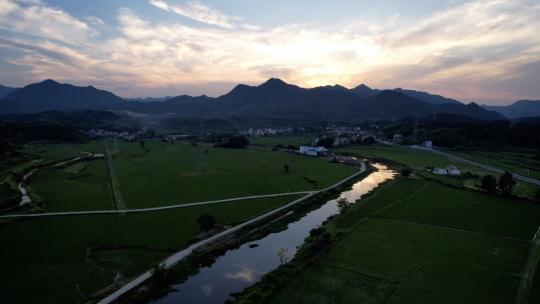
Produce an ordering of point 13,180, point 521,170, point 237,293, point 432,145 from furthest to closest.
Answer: point 432,145 < point 521,170 < point 13,180 < point 237,293

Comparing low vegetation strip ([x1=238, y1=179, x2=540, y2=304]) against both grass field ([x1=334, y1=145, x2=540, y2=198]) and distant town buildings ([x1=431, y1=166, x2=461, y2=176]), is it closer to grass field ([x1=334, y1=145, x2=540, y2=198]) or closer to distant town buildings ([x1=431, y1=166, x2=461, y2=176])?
grass field ([x1=334, y1=145, x2=540, y2=198])

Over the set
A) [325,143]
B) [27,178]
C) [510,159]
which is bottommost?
[27,178]

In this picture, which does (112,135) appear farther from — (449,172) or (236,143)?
(449,172)

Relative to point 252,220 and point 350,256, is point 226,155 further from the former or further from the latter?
point 350,256

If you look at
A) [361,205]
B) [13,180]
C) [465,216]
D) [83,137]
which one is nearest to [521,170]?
[465,216]

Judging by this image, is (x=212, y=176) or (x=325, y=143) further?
(x=325, y=143)

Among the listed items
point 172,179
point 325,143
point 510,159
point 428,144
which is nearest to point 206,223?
point 172,179

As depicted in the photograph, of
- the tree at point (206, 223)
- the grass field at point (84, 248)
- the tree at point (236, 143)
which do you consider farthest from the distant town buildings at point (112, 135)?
the tree at point (206, 223)

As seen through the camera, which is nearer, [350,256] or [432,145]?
[350,256]
